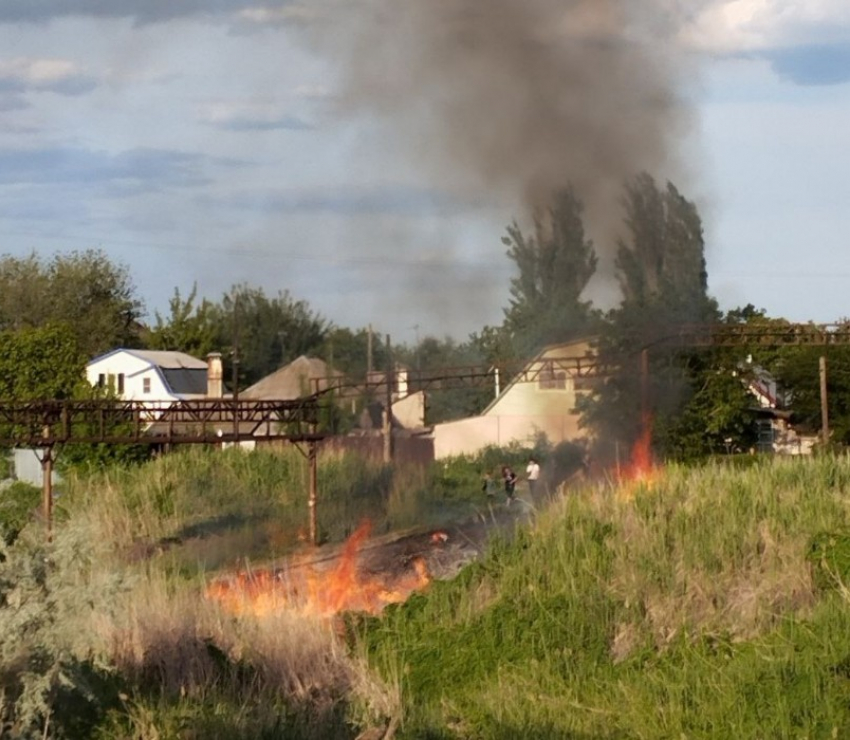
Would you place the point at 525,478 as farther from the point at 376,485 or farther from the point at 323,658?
the point at 323,658

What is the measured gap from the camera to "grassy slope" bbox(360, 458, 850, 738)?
14367mm

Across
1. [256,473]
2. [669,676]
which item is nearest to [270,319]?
[256,473]

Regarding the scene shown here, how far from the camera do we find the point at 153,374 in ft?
232

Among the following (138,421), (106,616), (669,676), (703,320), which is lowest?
(669,676)

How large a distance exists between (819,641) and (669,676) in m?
1.59

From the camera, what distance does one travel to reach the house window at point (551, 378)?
133 ft

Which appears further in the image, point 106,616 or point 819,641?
point 819,641

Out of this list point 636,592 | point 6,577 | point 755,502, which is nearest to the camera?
point 6,577

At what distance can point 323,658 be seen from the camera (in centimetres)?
1531

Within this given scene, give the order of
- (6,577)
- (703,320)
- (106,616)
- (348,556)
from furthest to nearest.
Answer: (703,320), (348,556), (106,616), (6,577)

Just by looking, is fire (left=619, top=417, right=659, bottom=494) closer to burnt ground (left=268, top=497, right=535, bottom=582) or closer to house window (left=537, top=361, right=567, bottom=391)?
house window (left=537, top=361, right=567, bottom=391)

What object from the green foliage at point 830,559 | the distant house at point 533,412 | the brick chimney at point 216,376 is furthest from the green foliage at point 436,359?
the green foliage at point 830,559

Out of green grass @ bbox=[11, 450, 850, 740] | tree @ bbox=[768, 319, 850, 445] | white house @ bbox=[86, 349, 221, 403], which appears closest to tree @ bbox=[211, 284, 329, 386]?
white house @ bbox=[86, 349, 221, 403]

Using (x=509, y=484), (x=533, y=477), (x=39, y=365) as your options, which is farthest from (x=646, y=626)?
(x=39, y=365)
